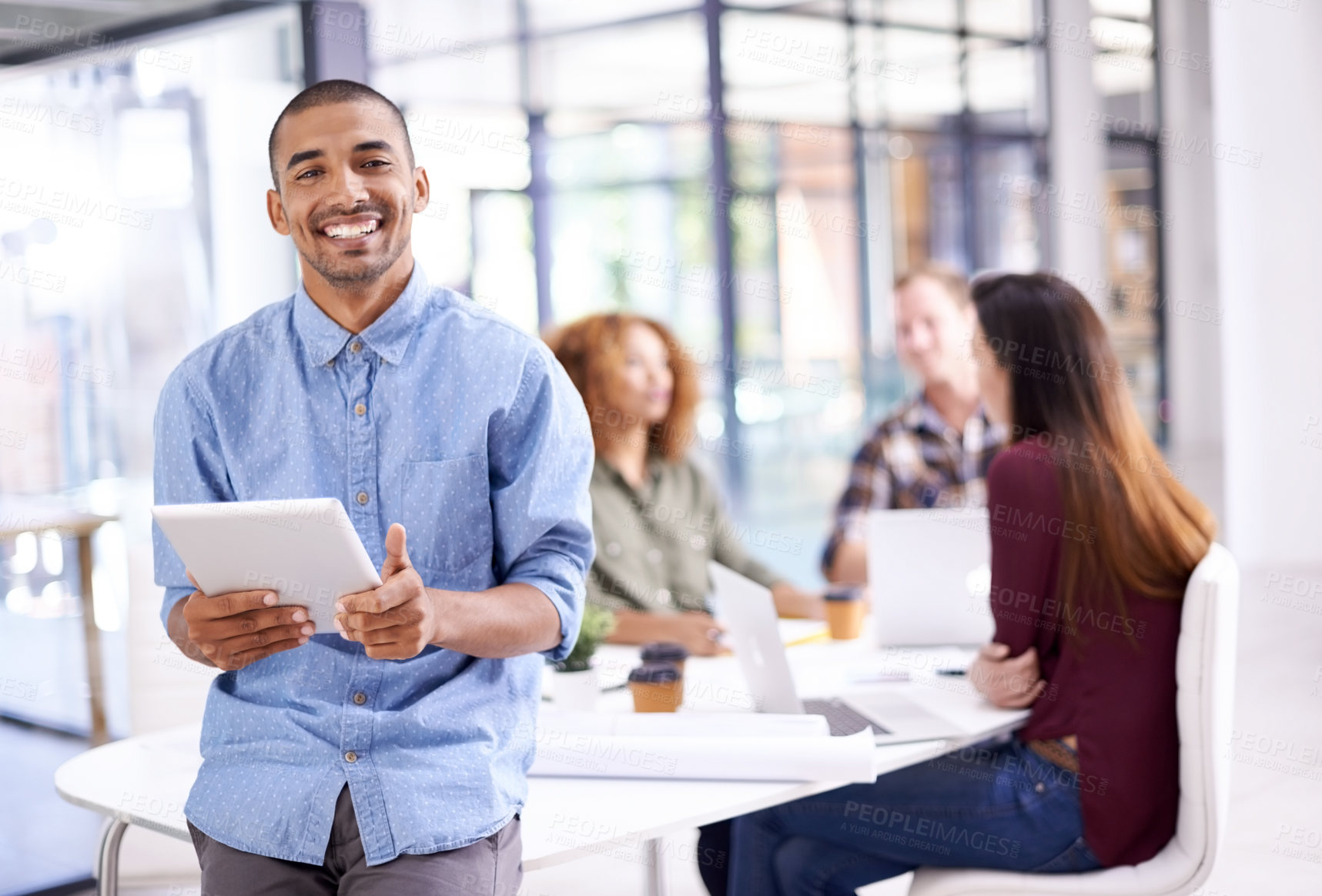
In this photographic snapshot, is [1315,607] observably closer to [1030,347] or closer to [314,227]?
[1030,347]

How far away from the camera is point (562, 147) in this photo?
8.27m

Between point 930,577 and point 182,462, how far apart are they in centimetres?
159

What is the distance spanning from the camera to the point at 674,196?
7906mm

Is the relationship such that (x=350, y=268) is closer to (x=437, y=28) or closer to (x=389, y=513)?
(x=389, y=513)

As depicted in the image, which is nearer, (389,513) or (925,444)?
(389,513)

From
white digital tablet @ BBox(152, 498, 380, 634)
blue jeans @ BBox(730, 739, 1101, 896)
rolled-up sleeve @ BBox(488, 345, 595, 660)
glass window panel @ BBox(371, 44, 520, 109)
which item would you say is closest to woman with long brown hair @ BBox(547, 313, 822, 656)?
blue jeans @ BBox(730, 739, 1101, 896)

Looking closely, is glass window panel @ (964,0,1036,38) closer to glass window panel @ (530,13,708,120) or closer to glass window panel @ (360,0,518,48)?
glass window panel @ (530,13,708,120)

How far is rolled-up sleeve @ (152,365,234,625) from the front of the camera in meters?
1.71

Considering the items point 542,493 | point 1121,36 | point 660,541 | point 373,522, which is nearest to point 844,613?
point 660,541

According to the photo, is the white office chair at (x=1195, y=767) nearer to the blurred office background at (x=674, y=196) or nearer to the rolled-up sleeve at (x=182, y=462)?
the rolled-up sleeve at (x=182, y=462)

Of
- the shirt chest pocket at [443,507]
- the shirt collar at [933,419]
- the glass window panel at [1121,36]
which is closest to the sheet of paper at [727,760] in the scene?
the shirt chest pocket at [443,507]

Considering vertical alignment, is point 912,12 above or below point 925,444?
above

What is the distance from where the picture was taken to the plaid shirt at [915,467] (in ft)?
11.8

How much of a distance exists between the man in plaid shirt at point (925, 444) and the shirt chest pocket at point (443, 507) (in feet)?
6.63
